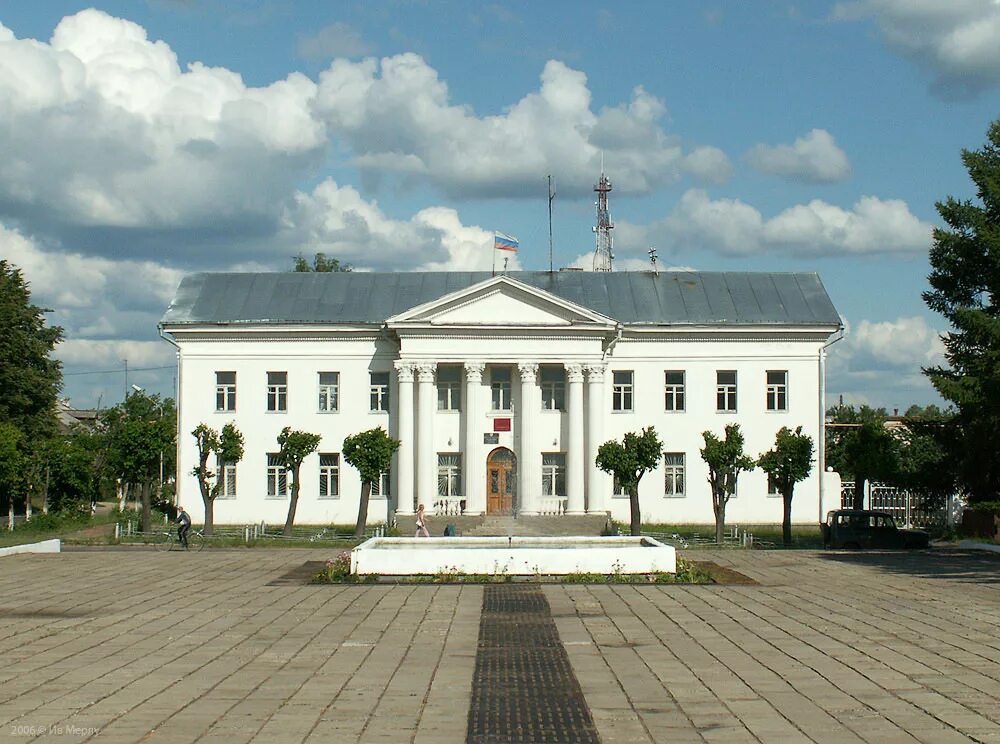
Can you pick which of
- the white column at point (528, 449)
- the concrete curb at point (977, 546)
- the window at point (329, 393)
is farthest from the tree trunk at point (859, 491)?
the window at point (329, 393)

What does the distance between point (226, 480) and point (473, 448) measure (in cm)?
1049

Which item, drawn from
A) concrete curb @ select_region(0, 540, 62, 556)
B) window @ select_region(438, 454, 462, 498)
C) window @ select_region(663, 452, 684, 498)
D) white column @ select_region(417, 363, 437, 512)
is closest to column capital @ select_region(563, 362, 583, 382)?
white column @ select_region(417, 363, 437, 512)

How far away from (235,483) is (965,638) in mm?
38753

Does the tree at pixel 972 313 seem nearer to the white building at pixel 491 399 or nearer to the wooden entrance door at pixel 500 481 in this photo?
the white building at pixel 491 399

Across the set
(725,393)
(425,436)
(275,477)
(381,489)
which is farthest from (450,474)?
(725,393)

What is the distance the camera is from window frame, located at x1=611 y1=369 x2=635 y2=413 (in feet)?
169

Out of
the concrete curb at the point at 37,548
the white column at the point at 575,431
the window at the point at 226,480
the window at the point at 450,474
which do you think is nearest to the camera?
the concrete curb at the point at 37,548

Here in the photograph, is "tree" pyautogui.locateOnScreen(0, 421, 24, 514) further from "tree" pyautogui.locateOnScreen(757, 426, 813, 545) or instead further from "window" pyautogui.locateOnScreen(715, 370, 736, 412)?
"window" pyautogui.locateOnScreen(715, 370, 736, 412)

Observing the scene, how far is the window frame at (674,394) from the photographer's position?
51.5 meters

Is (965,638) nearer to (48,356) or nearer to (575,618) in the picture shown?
(575,618)

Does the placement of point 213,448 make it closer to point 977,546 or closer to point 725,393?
point 725,393

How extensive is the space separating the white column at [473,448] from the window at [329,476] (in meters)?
5.49

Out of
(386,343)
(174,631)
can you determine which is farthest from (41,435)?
(174,631)

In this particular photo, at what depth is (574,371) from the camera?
160 ft
